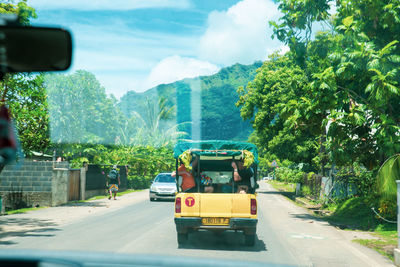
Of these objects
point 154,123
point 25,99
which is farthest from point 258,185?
point 154,123

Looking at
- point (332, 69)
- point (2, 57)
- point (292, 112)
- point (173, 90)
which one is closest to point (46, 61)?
point (2, 57)

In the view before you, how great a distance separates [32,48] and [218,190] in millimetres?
11673

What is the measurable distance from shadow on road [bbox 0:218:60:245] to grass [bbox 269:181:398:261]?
339 inches

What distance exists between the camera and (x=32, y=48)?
2262 millimetres

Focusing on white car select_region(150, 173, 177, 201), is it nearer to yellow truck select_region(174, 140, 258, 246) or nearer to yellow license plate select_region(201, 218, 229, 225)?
yellow truck select_region(174, 140, 258, 246)

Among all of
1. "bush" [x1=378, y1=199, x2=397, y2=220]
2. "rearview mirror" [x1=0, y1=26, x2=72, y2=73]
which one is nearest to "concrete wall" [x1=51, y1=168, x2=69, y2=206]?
"bush" [x1=378, y1=199, x2=397, y2=220]

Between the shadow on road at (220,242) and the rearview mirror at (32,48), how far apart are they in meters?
8.98

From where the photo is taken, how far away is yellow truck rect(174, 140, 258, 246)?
36.4 feet

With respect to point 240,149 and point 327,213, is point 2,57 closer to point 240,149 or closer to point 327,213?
point 240,149

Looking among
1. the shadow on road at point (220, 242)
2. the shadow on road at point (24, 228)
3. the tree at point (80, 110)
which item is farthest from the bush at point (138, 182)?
the shadow on road at point (220, 242)

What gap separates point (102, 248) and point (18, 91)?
795cm

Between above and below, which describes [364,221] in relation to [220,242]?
above

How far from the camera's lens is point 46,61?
7.63 feet

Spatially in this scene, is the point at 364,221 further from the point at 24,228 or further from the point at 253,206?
the point at 24,228
